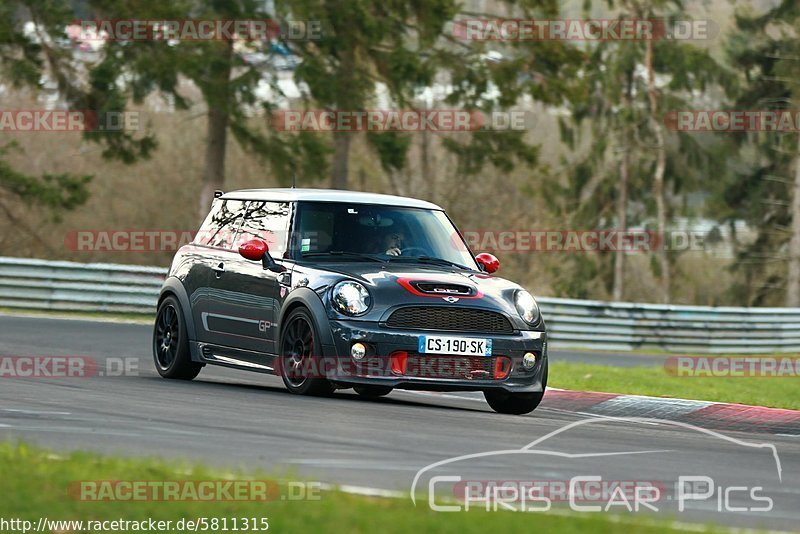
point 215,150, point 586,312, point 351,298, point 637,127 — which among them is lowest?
point 586,312

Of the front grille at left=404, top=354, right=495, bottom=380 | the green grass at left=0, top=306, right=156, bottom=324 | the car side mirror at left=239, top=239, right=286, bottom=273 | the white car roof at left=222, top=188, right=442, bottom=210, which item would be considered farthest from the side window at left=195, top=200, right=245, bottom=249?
the green grass at left=0, top=306, right=156, bottom=324

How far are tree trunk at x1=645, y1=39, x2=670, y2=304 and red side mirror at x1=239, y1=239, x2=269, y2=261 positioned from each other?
3378 centimetres

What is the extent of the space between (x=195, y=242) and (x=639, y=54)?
33.4m

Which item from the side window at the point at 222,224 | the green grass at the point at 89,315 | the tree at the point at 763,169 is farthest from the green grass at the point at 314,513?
the tree at the point at 763,169

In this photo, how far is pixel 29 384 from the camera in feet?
Answer: 39.1

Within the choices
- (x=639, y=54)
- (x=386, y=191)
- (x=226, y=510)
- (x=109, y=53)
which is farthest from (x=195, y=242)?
(x=639, y=54)

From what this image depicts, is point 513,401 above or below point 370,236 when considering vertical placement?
below

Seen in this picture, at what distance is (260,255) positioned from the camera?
12.3 metres

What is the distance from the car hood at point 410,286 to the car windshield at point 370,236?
33 cm

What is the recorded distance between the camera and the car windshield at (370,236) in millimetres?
12352

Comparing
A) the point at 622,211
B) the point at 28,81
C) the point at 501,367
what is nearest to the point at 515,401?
the point at 501,367

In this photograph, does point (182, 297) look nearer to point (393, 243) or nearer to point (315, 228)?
point (315, 228)

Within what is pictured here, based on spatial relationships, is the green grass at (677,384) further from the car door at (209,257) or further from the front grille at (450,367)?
the car door at (209,257)

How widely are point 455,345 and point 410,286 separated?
55 centimetres
